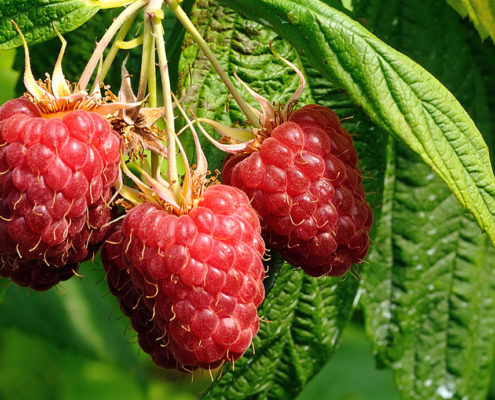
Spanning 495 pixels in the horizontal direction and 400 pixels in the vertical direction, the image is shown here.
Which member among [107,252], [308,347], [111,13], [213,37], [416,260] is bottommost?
[308,347]

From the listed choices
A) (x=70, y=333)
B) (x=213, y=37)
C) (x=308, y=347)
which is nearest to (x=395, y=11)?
(x=213, y=37)

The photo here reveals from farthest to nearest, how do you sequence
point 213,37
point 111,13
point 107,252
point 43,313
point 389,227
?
point 43,313, point 389,227, point 111,13, point 213,37, point 107,252

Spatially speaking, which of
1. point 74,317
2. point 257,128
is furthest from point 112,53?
point 74,317

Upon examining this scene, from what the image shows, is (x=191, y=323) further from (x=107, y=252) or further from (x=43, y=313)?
(x=43, y=313)

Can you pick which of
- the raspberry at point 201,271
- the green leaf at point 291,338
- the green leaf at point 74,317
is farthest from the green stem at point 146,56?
the green leaf at point 74,317

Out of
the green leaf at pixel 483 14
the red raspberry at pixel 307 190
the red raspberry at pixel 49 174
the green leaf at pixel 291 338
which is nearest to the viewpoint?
the red raspberry at pixel 49 174

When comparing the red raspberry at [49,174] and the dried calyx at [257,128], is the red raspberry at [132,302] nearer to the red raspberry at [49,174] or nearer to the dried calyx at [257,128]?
the red raspberry at [49,174]
